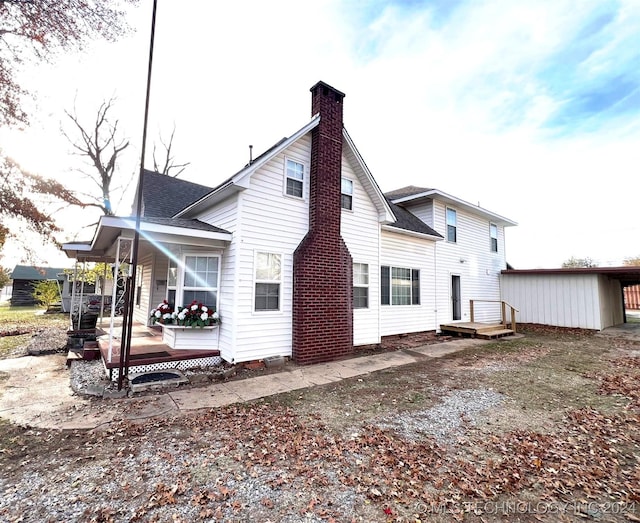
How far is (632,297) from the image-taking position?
2667 centimetres

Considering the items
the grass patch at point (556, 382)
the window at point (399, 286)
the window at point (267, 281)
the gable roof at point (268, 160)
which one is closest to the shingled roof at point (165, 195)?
the gable roof at point (268, 160)

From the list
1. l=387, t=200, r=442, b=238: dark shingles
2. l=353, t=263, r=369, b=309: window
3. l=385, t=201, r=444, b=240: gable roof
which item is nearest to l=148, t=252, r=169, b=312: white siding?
l=353, t=263, r=369, b=309: window

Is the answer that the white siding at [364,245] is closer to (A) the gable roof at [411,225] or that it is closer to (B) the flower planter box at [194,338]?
Answer: (A) the gable roof at [411,225]

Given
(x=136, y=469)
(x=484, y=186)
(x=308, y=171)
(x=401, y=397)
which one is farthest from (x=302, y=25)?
(x=484, y=186)

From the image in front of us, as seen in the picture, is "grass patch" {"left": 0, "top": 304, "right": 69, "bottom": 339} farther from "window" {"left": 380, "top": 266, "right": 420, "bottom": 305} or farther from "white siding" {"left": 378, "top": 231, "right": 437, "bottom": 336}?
"white siding" {"left": 378, "top": 231, "right": 437, "bottom": 336}

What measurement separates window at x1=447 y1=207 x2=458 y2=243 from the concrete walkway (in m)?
8.00

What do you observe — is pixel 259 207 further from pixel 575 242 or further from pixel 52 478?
pixel 575 242

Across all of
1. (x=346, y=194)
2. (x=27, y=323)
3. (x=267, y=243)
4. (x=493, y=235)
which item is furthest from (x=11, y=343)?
(x=493, y=235)

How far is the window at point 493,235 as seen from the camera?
16.6m

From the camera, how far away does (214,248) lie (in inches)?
300

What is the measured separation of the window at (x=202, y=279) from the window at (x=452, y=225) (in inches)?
424

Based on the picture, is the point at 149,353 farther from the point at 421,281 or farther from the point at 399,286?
the point at 421,281

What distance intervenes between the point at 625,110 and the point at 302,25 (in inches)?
623

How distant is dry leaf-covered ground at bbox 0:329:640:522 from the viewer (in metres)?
2.72
